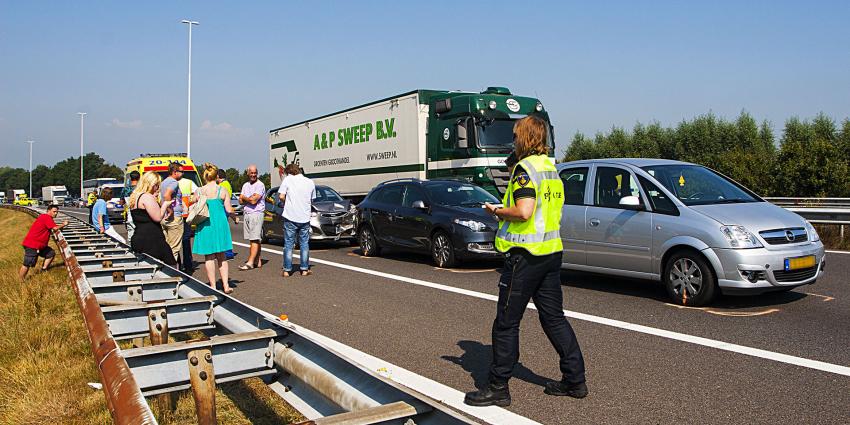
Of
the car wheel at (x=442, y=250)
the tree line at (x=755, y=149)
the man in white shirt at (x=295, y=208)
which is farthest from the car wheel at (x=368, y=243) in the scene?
the tree line at (x=755, y=149)

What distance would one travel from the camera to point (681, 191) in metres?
8.88

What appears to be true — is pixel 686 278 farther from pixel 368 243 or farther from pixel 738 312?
pixel 368 243

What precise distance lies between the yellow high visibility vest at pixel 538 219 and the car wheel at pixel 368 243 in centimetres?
1003

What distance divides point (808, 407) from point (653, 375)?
3.61 feet

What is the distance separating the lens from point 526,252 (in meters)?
4.71

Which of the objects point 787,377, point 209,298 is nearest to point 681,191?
point 787,377

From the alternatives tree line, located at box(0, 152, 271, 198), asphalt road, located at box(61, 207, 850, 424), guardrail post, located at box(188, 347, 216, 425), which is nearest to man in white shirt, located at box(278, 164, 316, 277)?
asphalt road, located at box(61, 207, 850, 424)

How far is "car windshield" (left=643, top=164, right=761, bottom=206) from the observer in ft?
29.0

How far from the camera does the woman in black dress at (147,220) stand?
863cm

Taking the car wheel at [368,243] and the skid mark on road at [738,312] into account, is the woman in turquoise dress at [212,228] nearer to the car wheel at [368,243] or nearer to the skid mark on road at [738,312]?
the car wheel at [368,243]

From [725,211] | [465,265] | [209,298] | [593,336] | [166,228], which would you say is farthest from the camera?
[465,265]

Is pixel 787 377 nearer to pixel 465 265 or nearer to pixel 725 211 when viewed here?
pixel 725 211

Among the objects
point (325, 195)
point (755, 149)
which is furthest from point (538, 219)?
A: point (755, 149)

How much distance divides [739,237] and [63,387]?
6551mm
